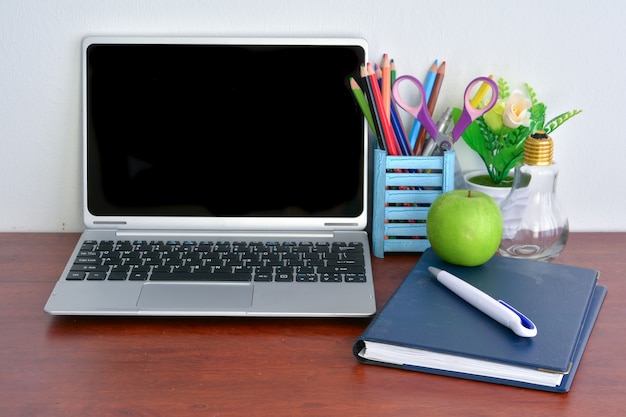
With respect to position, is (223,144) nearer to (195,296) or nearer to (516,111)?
(195,296)

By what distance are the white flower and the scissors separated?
0.03 m

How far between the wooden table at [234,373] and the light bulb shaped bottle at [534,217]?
11 cm

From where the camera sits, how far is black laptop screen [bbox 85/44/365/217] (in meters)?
1.13

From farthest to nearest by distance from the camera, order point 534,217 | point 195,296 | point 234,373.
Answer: point 534,217 < point 195,296 < point 234,373

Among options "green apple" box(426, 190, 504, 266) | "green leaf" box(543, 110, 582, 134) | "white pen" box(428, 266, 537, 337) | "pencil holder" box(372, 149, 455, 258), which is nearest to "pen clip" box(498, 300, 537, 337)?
"white pen" box(428, 266, 537, 337)

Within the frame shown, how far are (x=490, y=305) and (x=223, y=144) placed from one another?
18.6 inches

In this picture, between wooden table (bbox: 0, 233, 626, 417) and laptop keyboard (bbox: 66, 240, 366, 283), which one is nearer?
wooden table (bbox: 0, 233, 626, 417)

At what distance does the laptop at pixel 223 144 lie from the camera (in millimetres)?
1131

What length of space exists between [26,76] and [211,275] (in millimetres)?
457

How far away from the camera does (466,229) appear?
0.99m

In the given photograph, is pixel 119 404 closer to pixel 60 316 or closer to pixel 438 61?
pixel 60 316

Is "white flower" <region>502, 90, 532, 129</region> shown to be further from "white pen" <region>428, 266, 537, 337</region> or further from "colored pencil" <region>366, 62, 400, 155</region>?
"white pen" <region>428, 266, 537, 337</region>

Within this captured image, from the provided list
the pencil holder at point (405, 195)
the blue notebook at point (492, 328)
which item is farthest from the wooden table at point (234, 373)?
the pencil holder at point (405, 195)

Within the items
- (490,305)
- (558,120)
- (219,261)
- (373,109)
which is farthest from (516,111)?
(219,261)
